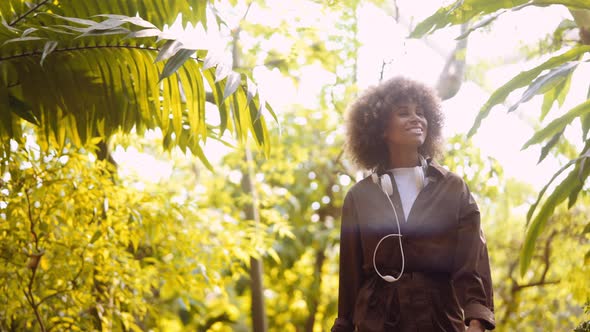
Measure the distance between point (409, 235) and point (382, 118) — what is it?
46 cm

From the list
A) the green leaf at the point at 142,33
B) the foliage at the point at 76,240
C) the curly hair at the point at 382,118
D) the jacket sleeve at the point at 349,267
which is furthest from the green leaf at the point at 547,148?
the foliage at the point at 76,240

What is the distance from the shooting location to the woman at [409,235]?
6.84 ft

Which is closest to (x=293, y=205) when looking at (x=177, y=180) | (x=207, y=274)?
(x=177, y=180)

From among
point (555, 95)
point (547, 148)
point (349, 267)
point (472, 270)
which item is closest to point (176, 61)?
point (349, 267)

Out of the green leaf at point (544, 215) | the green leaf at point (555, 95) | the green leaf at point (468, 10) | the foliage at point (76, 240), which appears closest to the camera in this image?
the green leaf at point (544, 215)

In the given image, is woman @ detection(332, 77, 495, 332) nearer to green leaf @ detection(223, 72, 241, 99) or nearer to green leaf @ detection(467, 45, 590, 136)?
green leaf @ detection(467, 45, 590, 136)

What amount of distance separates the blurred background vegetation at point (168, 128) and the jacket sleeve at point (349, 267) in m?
0.41

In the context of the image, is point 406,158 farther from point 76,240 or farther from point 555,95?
point 76,240

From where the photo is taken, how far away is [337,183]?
6672mm

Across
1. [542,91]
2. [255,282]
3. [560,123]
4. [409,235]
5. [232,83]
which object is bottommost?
[255,282]

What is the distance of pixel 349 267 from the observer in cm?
233

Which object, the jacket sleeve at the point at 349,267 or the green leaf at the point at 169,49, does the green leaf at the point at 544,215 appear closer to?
the jacket sleeve at the point at 349,267

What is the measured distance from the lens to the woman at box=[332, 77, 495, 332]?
208 cm

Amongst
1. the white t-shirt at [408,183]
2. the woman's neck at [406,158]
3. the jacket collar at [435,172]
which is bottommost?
the white t-shirt at [408,183]
